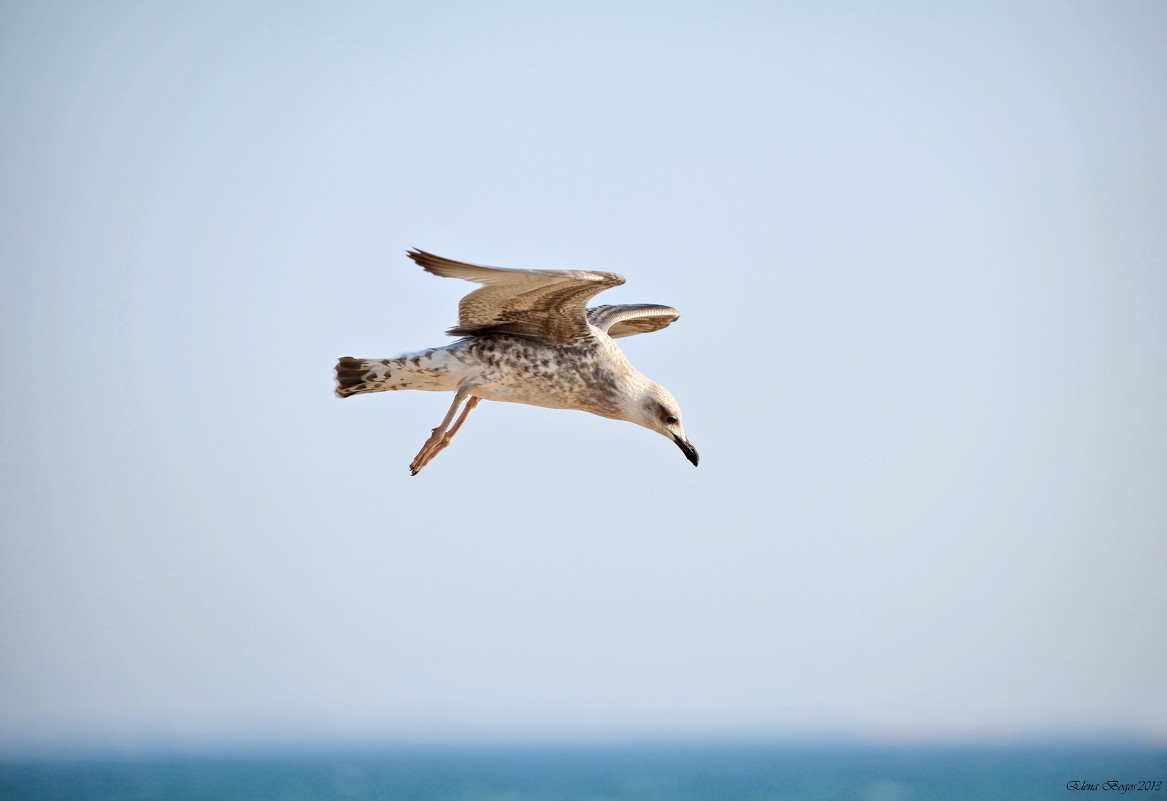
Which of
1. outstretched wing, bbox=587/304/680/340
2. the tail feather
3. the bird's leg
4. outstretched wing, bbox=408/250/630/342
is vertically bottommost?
the bird's leg

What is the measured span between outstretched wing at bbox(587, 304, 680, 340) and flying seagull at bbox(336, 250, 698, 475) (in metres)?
1.13

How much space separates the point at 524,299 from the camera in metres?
9.16

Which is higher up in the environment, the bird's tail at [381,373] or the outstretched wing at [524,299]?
the outstretched wing at [524,299]

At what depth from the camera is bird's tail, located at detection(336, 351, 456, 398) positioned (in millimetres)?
9633

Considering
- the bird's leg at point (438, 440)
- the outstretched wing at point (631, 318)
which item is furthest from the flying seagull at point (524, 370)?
the outstretched wing at point (631, 318)

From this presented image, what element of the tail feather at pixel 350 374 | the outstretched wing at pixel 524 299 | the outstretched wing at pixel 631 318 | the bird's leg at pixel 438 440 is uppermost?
the outstretched wing at pixel 631 318

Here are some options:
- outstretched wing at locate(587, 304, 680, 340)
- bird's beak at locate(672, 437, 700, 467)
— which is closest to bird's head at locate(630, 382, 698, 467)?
bird's beak at locate(672, 437, 700, 467)

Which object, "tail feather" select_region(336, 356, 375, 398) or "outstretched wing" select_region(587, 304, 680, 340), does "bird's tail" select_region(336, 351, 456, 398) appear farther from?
"outstretched wing" select_region(587, 304, 680, 340)

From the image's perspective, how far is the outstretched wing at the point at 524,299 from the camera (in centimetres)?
815

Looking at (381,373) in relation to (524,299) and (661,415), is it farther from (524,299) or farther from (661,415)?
(661,415)

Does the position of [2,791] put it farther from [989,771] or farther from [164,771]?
[989,771]

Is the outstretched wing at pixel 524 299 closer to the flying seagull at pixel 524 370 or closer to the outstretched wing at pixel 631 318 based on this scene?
the flying seagull at pixel 524 370

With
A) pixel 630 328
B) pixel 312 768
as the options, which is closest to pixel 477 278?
pixel 630 328

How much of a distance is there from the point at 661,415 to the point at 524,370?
1225 millimetres
